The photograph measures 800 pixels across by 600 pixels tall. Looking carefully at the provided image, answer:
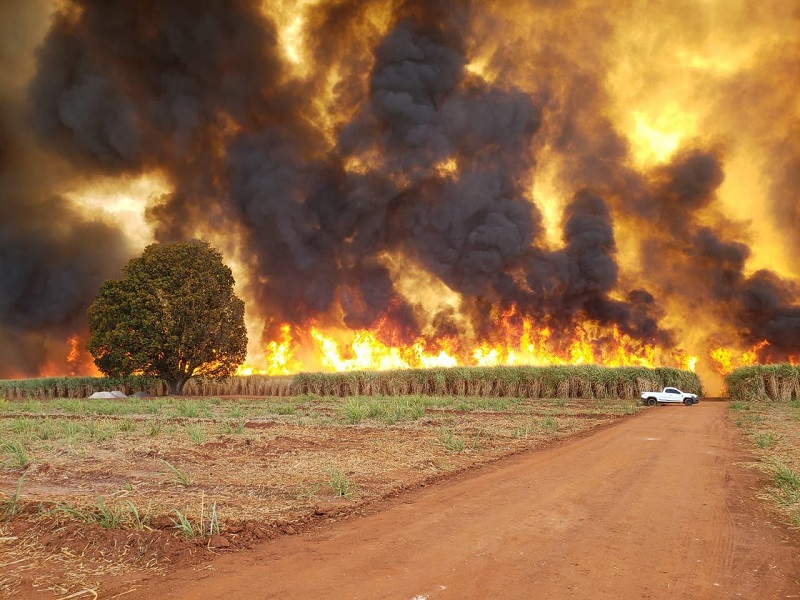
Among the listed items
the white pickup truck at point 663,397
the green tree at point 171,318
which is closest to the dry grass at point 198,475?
the white pickup truck at point 663,397

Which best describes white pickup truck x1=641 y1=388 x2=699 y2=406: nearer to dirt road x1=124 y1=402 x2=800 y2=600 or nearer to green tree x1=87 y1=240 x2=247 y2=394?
dirt road x1=124 y1=402 x2=800 y2=600

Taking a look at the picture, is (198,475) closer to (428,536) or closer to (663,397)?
(428,536)

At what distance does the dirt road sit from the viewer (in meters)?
4.39

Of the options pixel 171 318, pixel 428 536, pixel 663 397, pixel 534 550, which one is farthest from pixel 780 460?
pixel 171 318

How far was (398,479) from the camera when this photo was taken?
29.0 feet

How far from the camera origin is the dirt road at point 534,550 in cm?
439

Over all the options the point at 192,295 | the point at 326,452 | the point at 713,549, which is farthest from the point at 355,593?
the point at 192,295

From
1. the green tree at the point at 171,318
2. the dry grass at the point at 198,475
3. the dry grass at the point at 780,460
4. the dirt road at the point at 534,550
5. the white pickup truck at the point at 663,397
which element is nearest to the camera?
the dirt road at the point at 534,550

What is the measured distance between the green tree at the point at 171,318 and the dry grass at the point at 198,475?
24.3 metres

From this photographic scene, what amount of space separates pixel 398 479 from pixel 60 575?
511 centimetres

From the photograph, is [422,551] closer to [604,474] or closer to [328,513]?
[328,513]

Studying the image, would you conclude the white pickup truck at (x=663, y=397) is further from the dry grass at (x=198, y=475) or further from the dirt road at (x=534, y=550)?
the dirt road at (x=534, y=550)

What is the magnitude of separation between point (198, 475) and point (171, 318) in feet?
110

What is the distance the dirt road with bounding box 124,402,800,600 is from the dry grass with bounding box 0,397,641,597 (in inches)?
28.5
